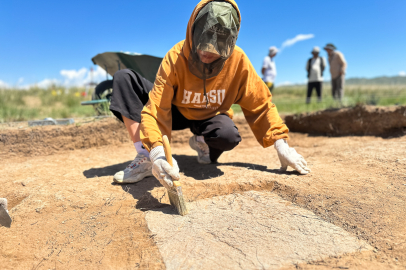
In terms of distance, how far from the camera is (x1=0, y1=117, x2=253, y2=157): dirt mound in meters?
3.13

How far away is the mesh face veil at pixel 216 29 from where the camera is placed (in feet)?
5.62

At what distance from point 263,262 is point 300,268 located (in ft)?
0.50

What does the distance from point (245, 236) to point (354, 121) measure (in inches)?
128

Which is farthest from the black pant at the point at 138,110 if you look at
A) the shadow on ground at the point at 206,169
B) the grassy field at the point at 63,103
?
the grassy field at the point at 63,103

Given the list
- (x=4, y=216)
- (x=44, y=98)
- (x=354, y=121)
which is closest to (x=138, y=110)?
(x=4, y=216)

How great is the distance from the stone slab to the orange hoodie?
0.55m

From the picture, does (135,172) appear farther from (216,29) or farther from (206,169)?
(216,29)

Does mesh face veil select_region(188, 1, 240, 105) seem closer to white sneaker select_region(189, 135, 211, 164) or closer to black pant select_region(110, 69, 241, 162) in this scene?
black pant select_region(110, 69, 241, 162)

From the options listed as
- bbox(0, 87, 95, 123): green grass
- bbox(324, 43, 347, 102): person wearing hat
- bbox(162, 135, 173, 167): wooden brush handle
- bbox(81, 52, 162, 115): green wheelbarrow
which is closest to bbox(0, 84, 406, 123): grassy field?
bbox(0, 87, 95, 123): green grass

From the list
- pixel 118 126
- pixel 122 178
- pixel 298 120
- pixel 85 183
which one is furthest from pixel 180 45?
pixel 298 120

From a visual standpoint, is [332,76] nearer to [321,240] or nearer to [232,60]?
[232,60]

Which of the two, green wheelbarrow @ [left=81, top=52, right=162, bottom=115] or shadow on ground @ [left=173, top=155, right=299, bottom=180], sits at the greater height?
green wheelbarrow @ [left=81, top=52, right=162, bottom=115]

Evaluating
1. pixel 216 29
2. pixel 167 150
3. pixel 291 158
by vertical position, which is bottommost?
pixel 291 158

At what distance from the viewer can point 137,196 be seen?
6.66 feet
